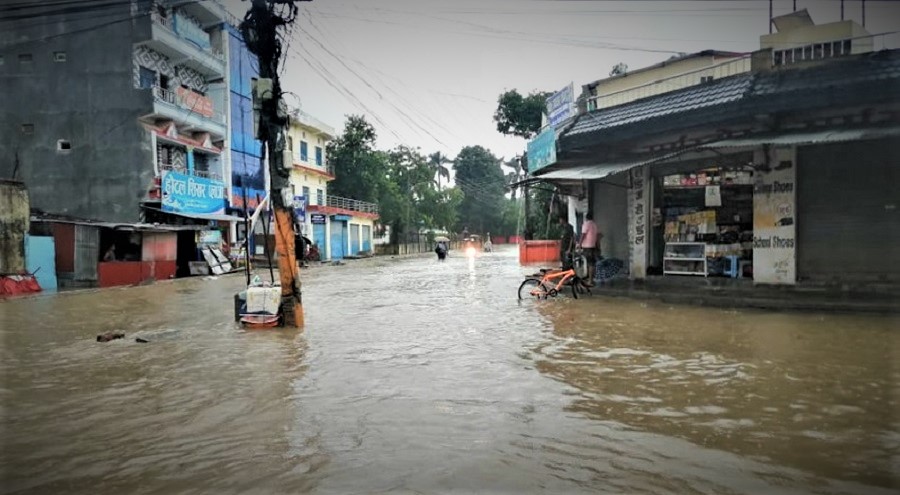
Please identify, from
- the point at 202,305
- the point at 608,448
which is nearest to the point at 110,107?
the point at 202,305

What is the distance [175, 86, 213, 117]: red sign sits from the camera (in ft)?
91.6

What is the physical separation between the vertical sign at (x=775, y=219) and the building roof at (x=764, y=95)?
124 cm

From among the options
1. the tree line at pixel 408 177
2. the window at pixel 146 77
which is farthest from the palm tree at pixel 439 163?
the window at pixel 146 77

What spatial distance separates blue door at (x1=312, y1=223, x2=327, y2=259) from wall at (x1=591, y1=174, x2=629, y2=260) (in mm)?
28082

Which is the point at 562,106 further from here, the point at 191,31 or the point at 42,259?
the point at 191,31

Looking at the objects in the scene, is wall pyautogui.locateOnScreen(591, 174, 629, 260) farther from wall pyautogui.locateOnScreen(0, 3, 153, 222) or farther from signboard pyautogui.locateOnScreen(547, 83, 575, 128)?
wall pyautogui.locateOnScreen(0, 3, 153, 222)

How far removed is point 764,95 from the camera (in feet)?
39.5

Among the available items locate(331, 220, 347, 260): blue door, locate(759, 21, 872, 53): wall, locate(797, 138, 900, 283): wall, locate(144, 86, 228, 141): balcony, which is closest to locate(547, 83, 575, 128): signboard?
locate(759, 21, 872, 53): wall

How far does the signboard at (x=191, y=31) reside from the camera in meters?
28.2

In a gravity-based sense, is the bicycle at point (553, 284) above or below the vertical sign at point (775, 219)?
below

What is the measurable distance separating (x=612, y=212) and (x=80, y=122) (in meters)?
25.2

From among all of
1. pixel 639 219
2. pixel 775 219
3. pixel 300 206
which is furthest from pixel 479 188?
pixel 775 219

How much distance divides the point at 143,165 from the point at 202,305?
15.4 meters

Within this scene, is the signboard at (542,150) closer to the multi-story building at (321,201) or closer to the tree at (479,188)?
the multi-story building at (321,201)
